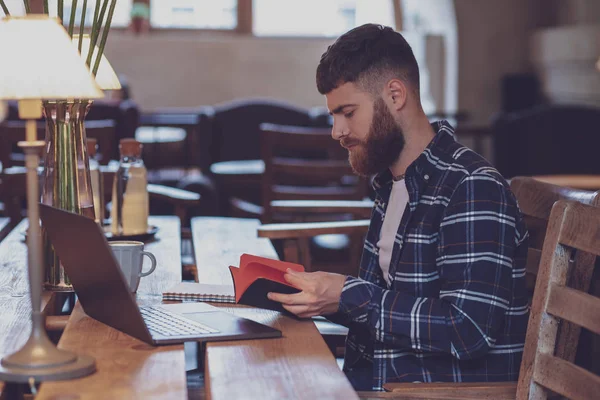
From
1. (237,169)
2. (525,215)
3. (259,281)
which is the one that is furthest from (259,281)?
(237,169)

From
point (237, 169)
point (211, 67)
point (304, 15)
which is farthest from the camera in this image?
point (304, 15)

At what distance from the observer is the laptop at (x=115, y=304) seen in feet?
4.28

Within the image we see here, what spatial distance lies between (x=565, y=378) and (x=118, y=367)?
26.9 inches

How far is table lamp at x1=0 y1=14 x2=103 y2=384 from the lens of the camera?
3.86ft

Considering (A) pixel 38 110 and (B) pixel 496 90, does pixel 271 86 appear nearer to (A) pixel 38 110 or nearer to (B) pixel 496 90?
(B) pixel 496 90

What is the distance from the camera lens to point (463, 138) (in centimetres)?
855

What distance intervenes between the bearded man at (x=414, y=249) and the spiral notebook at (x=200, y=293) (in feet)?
0.51

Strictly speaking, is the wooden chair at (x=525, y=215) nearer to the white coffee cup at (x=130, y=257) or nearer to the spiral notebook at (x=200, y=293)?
the spiral notebook at (x=200, y=293)

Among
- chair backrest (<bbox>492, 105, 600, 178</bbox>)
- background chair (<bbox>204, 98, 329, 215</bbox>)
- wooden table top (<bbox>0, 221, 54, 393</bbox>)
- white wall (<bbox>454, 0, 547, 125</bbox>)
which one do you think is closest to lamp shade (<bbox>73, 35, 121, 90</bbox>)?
wooden table top (<bbox>0, 221, 54, 393</bbox>)

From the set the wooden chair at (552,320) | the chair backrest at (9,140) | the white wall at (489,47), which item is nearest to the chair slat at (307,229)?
the wooden chair at (552,320)

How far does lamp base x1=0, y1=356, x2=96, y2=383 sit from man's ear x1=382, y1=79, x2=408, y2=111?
828 mm

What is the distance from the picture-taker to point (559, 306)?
1.47m

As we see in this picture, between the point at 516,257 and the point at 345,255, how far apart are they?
2153 mm

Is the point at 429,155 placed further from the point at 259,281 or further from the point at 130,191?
the point at 130,191
